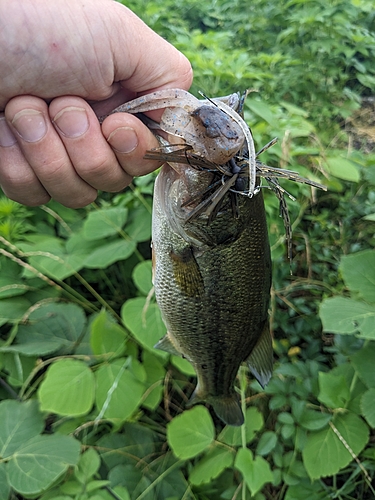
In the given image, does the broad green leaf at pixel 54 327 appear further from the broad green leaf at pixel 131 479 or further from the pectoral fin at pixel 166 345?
the pectoral fin at pixel 166 345

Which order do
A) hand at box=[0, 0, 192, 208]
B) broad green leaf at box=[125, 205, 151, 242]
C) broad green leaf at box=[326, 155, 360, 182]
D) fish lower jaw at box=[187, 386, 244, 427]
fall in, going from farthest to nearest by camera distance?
broad green leaf at box=[326, 155, 360, 182], broad green leaf at box=[125, 205, 151, 242], fish lower jaw at box=[187, 386, 244, 427], hand at box=[0, 0, 192, 208]

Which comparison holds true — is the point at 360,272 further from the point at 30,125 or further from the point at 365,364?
the point at 30,125

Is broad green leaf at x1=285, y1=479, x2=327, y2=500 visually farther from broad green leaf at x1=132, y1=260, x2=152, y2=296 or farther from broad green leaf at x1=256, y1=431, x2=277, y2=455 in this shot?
broad green leaf at x1=132, y1=260, x2=152, y2=296

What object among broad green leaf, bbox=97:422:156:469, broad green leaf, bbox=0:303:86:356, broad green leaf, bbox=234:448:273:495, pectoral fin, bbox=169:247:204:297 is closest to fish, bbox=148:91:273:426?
pectoral fin, bbox=169:247:204:297

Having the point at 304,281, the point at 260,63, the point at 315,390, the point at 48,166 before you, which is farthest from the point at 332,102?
the point at 48,166

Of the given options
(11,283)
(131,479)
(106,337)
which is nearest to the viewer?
(131,479)

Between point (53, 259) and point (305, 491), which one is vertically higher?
point (53, 259)

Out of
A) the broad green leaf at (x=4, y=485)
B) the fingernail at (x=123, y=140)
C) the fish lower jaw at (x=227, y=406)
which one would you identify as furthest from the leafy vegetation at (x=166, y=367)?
the fingernail at (x=123, y=140)

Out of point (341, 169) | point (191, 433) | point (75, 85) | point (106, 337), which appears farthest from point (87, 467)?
point (341, 169)

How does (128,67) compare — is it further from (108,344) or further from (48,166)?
(108,344)
